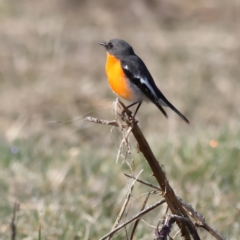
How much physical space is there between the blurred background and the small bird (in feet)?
1.32

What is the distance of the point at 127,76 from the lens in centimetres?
345

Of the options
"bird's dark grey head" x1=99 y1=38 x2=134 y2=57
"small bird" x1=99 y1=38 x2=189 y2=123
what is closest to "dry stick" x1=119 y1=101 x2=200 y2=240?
"small bird" x1=99 y1=38 x2=189 y2=123

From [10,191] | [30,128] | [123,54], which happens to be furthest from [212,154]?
[30,128]

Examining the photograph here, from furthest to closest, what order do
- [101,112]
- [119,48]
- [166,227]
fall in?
[101,112] < [119,48] < [166,227]

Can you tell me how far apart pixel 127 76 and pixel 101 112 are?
6.48 metres

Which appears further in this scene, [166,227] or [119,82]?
[119,82]

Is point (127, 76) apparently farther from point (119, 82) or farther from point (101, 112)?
point (101, 112)

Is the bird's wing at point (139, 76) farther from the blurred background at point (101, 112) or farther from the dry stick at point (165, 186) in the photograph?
the dry stick at point (165, 186)

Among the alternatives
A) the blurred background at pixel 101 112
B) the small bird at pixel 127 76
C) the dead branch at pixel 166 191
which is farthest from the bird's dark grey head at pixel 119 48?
the dead branch at pixel 166 191

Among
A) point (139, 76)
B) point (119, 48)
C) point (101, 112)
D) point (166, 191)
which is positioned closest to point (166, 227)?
point (166, 191)

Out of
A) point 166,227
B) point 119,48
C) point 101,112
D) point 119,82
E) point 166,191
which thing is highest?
point 101,112

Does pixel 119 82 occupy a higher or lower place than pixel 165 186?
higher

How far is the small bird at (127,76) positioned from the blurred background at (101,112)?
40cm

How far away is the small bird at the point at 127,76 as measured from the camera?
3449mm
